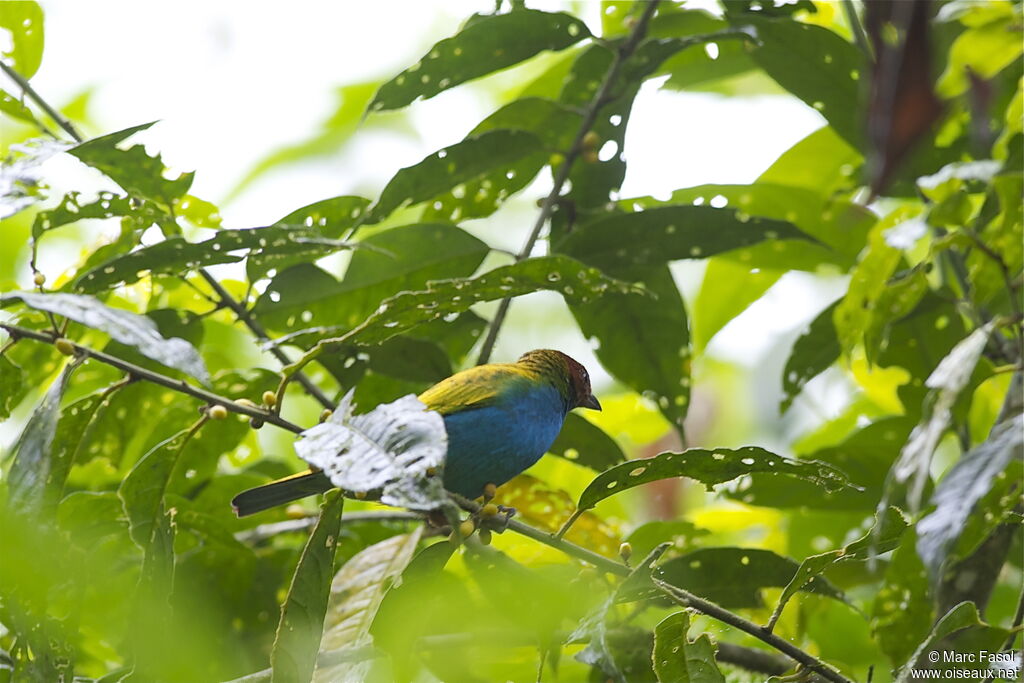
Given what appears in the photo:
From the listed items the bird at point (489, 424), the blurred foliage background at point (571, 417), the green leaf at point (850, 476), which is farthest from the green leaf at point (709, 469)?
the green leaf at point (850, 476)

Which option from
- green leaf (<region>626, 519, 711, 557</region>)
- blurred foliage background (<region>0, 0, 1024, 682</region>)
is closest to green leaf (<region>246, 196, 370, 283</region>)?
blurred foliage background (<region>0, 0, 1024, 682</region>)

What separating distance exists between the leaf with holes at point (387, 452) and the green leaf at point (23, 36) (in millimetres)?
1348

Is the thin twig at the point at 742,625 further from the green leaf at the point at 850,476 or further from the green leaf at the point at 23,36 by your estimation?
the green leaf at the point at 23,36

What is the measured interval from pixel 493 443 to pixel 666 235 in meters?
0.63

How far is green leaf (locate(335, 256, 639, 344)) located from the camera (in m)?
1.65

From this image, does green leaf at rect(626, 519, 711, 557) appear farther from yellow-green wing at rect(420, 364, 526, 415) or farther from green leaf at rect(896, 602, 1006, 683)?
green leaf at rect(896, 602, 1006, 683)

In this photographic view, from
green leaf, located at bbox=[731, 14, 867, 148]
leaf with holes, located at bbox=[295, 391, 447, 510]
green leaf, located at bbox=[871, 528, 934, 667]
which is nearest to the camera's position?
leaf with holes, located at bbox=[295, 391, 447, 510]

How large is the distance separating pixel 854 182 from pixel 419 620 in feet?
5.77

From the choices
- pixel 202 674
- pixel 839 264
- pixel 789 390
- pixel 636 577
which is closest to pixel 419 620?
pixel 636 577

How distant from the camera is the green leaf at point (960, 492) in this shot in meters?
1.17

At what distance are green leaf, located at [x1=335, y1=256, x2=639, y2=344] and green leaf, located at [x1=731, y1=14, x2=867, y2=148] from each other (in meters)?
1.09

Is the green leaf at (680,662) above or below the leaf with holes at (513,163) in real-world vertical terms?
below

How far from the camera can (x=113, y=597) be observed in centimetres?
237

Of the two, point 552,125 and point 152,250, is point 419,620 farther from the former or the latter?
point 552,125
